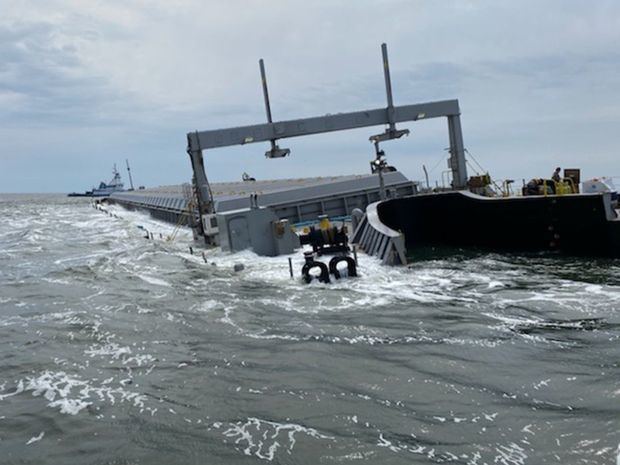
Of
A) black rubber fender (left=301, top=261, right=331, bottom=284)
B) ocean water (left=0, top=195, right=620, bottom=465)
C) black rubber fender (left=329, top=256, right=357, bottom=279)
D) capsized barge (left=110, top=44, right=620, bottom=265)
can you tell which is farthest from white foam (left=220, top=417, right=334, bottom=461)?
capsized barge (left=110, top=44, right=620, bottom=265)

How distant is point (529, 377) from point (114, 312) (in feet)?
36.8

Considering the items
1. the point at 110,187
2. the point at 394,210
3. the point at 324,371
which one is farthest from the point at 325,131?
the point at 110,187

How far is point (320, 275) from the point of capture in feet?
56.6

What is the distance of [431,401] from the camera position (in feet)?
26.1

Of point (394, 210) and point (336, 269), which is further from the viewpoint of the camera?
point (394, 210)

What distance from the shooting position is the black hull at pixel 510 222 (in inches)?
737

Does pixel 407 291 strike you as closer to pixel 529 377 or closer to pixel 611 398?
pixel 529 377

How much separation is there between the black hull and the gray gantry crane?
3.04 m

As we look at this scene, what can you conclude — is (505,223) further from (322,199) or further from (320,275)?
(322,199)

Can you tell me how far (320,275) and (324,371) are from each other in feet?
25.9

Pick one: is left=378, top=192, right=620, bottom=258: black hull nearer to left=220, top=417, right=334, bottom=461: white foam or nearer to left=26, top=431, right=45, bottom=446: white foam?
left=220, top=417, right=334, bottom=461: white foam

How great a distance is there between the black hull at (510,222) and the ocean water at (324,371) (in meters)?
1.39

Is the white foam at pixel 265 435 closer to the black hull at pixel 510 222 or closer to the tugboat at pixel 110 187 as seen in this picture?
the black hull at pixel 510 222

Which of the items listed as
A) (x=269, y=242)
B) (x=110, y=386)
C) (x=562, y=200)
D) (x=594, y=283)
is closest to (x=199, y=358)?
(x=110, y=386)
